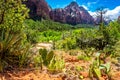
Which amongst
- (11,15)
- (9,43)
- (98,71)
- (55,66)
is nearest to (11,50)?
(9,43)

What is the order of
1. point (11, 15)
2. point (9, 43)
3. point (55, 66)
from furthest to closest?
point (11, 15) < point (55, 66) < point (9, 43)

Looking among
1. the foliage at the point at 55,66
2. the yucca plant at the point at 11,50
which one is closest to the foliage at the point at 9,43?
the yucca plant at the point at 11,50

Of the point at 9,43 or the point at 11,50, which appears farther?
the point at 11,50

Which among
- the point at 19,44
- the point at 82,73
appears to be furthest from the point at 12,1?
the point at 82,73

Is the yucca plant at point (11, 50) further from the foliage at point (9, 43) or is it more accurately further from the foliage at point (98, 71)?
the foliage at point (98, 71)

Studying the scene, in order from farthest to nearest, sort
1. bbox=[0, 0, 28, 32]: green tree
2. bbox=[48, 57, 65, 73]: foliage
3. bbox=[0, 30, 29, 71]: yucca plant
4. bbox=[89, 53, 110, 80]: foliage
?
bbox=[0, 0, 28, 32]: green tree < bbox=[89, 53, 110, 80]: foliage < bbox=[48, 57, 65, 73]: foliage < bbox=[0, 30, 29, 71]: yucca plant

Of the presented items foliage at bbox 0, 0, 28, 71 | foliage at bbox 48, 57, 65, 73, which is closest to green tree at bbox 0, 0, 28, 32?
foliage at bbox 0, 0, 28, 71

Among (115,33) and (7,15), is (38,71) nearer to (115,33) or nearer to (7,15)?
(7,15)

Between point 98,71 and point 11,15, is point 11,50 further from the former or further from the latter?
point 98,71

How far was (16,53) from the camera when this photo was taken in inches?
297

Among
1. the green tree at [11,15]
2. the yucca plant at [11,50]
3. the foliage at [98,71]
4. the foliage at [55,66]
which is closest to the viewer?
the yucca plant at [11,50]

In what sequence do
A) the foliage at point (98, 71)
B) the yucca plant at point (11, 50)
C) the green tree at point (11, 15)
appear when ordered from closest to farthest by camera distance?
1. the yucca plant at point (11, 50)
2. the foliage at point (98, 71)
3. the green tree at point (11, 15)

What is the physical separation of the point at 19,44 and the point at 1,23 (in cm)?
128

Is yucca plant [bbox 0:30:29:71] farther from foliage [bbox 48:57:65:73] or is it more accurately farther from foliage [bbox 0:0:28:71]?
foliage [bbox 48:57:65:73]
